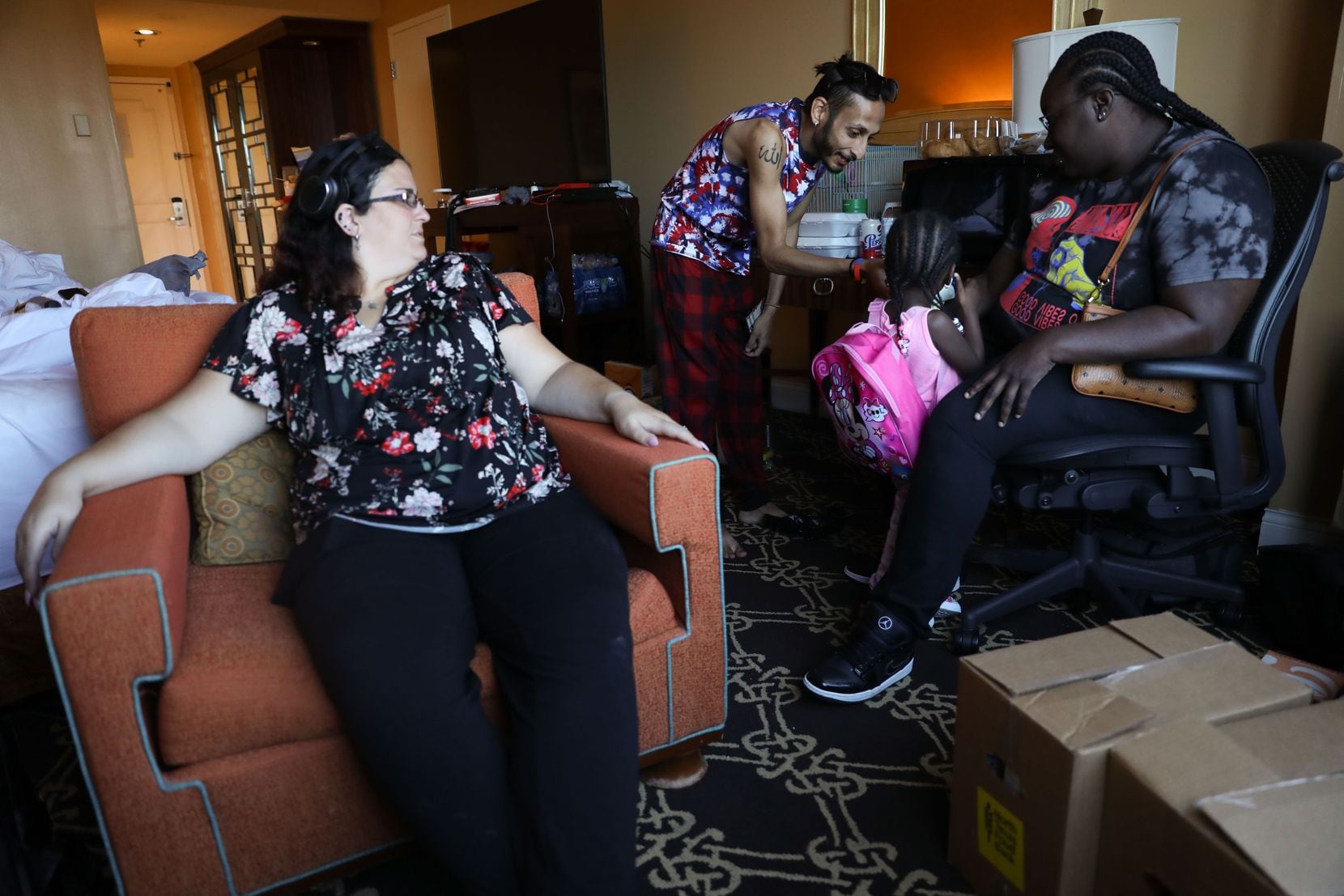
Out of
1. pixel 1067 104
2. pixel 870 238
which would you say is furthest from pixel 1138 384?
pixel 870 238

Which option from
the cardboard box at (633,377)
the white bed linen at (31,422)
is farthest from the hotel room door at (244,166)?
the white bed linen at (31,422)

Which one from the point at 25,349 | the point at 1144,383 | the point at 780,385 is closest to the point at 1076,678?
the point at 1144,383

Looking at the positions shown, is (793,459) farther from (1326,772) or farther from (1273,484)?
(1326,772)

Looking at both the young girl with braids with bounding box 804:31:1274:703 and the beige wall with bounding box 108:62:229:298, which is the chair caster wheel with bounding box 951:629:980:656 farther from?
the beige wall with bounding box 108:62:229:298

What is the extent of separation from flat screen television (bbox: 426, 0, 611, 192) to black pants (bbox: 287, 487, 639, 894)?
3.29 m

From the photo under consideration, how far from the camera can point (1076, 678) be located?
1140 mm

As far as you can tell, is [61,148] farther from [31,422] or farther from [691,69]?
Result: [31,422]

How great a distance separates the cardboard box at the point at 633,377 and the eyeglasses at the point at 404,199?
1.99 metres

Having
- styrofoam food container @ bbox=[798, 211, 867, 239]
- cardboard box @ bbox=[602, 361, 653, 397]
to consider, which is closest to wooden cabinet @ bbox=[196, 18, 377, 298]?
cardboard box @ bbox=[602, 361, 653, 397]

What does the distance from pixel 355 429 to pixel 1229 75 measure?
2500 mm

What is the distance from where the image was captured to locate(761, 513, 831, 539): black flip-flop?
8.25 ft

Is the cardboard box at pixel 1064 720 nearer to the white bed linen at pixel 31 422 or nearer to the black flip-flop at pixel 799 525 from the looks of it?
the black flip-flop at pixel 799 525

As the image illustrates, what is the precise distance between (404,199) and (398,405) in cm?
39

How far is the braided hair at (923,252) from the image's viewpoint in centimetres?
177
